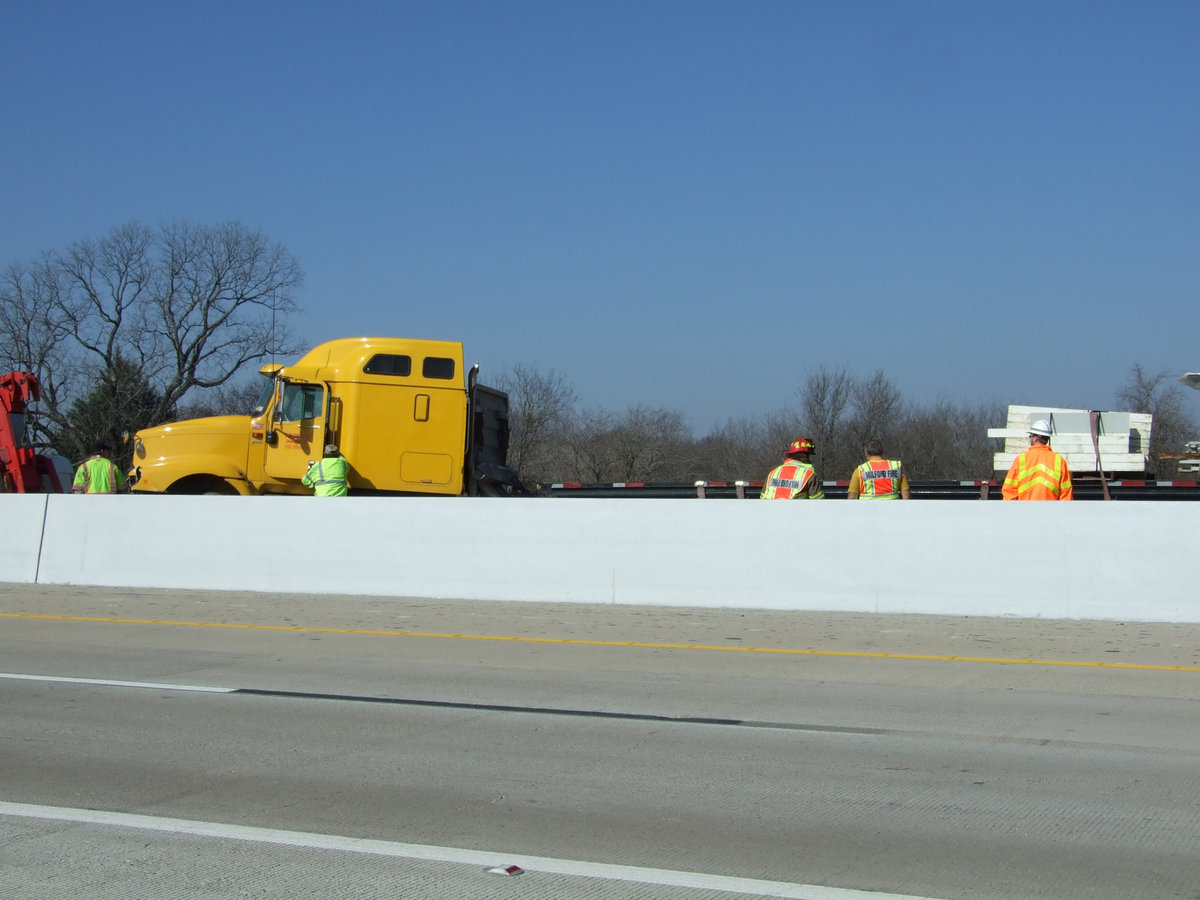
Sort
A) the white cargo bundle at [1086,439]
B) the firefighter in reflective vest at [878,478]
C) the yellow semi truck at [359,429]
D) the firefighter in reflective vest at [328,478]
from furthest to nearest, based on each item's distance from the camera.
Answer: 1. the white cargo bundle at [1086,439]
2. the yellow semi truck at [359,429]
3. the firefighter in reflective vest at [328,478]
4. the firefighter in reflective vest at [878,478]

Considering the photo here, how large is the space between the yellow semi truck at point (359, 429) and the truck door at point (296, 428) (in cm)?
1

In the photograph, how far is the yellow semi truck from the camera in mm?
17891

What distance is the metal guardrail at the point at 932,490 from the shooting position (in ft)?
82.4

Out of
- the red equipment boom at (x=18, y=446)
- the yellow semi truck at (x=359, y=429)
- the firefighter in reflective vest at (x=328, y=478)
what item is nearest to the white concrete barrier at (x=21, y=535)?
the yellow semi truck at (x=359, y=429)

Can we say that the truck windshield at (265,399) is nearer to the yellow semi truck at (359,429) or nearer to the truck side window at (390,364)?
the yellow semi truck at (359,429)

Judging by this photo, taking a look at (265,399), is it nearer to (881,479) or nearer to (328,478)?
(328,478)

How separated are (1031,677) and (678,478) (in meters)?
39.6

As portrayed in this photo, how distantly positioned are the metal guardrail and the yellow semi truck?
17.8 feet

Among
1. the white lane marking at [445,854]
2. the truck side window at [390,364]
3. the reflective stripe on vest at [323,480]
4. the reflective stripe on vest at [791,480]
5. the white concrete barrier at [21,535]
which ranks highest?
the truck side window at [390,364]

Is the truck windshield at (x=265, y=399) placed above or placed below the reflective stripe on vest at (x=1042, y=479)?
above

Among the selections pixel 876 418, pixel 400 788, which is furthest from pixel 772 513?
pixel 876 418

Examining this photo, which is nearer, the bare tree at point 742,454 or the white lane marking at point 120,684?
the white lane marking at point 120,684

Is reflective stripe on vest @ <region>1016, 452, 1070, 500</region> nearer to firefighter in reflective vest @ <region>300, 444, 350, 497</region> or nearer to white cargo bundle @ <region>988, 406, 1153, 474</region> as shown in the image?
firefighter in reflective vest @ <region>300, 444, 350, 497</region>

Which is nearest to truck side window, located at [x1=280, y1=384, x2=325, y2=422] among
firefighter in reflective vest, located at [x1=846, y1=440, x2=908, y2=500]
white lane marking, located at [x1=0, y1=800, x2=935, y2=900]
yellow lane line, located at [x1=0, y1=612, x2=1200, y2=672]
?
yellow lane line, located at [x1=0, y1=612, x2=1200, y2=672]
